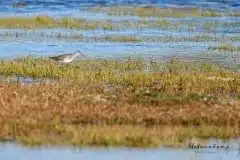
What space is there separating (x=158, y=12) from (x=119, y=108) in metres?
25.8

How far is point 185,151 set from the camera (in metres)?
11.4

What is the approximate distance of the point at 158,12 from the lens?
128 ft

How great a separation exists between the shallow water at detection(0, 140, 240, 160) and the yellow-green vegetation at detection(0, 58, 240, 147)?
0.25 meters

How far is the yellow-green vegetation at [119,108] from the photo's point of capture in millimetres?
12008

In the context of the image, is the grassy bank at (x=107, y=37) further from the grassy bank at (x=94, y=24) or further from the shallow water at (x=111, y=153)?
the shallow water at (x=111, y=153)

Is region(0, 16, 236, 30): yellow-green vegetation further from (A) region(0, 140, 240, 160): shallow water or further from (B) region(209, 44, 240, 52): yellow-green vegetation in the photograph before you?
(A) region(0, 140, 240, 160): shallow water

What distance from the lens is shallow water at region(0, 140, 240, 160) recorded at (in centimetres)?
1098

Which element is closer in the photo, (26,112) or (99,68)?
(26,112)

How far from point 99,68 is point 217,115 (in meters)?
6.12

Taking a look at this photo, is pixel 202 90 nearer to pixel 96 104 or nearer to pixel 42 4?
pixel 96 104

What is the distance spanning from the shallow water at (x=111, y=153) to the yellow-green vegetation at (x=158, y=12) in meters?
25.1

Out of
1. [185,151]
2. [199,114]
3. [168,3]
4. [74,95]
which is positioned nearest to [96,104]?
[74,95]

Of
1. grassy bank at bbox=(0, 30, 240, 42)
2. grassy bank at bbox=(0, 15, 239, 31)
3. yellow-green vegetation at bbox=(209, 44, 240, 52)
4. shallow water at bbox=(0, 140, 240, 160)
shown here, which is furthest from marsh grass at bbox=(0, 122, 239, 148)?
grassy bank at bbox=(0, 15, 239, 31)

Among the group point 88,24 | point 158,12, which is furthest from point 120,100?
point 158,12
